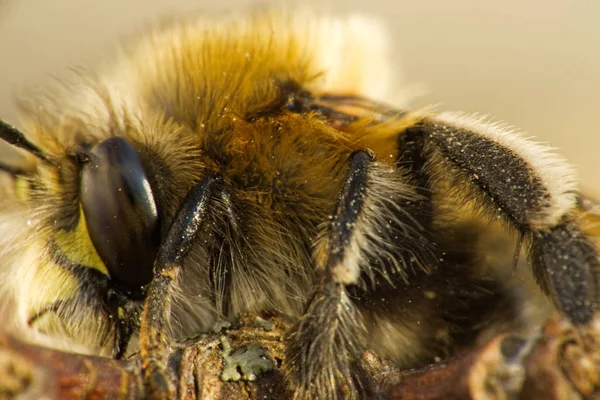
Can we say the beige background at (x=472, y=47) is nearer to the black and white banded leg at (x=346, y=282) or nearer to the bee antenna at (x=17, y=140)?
the bee antenna at (x=17, y=140)

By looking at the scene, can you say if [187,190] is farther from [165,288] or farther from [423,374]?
[423,374]

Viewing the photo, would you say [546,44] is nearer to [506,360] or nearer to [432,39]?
[432,39]

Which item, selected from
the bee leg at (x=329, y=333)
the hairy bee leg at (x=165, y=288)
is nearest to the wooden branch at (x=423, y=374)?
the hairy bee leg at (x=165, y=288)

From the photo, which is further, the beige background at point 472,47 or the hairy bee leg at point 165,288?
the beige background at point 472,47

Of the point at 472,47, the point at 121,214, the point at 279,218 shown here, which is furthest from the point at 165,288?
the point at 472,47

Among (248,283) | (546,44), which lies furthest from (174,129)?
(546,44)

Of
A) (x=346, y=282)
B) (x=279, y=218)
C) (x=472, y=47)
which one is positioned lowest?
(x=472, y=47)
